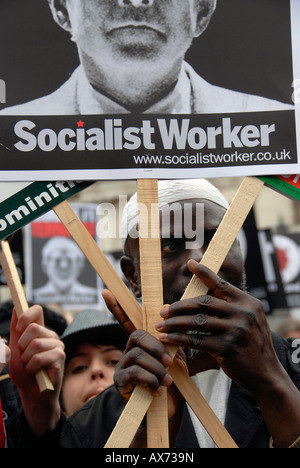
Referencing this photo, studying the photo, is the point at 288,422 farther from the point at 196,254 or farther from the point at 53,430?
the point at 53,430

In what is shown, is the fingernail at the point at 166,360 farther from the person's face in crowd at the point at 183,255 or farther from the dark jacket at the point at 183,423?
the dark jacket at the point at 183,423

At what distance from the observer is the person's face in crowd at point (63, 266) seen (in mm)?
6316

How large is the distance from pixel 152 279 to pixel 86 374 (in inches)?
54.6

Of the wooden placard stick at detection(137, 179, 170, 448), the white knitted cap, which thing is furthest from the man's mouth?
the white knitted cap

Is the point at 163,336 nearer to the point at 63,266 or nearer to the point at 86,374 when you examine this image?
the point at 86,374

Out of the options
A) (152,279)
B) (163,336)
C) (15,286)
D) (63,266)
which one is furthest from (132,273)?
(63,266)

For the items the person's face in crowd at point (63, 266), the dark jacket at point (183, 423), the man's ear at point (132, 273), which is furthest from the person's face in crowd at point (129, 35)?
the person's face in crowd at point (63, 266)

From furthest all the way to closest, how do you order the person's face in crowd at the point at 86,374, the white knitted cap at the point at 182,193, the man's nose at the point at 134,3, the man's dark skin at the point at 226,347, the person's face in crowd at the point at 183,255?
1. the person's face in crowd at the point at 86,374
2. the white knitted cap at the point at 182,193
3. the person's face in crowd at the point at 183,255
4. the man's nose at the point at 134,3
5. the man's dark skin at the point at 226,347

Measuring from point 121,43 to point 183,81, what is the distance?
22cm

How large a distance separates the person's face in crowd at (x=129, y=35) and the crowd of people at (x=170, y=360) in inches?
23.0

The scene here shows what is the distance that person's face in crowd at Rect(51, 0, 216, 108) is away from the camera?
227 cm

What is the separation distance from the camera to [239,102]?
7.61 ft

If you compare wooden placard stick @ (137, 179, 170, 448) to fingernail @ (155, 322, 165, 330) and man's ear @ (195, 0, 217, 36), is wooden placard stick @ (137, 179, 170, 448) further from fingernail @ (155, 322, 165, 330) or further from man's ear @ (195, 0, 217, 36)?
man's ear @ (195, 0, 217, 36)

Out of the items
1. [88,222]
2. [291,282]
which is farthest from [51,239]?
[291,282]
